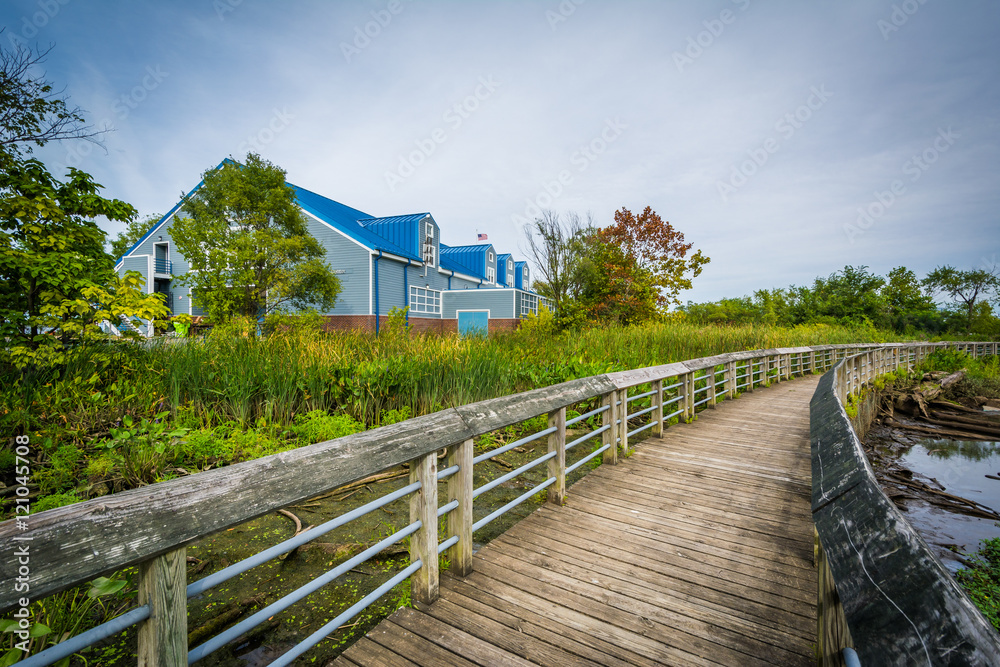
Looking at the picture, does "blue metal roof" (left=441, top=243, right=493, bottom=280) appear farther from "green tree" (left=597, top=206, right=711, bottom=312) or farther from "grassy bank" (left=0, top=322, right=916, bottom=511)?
"grassy bank" (left=0, top=322, right=916, bottom=511)

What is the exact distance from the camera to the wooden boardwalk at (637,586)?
6.75ft

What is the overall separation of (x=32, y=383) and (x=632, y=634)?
7368mm

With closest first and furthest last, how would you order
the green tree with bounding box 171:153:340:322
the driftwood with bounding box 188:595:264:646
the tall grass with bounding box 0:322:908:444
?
the driftwood with bounding box 188:595:264:646
the tall grass with bounding box 0:322:908:444
the green tree with bounding box 171:153:340:322

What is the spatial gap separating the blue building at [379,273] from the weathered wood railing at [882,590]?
52.2 ft

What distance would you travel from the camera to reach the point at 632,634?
2.18 m

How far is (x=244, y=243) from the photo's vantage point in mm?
15203

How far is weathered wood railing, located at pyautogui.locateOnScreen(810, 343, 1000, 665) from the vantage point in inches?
24.5

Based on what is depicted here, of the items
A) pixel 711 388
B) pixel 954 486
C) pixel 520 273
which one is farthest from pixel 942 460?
pixel 520 273

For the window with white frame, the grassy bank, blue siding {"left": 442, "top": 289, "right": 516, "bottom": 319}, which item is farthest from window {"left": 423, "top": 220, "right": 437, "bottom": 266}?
the grassy bank

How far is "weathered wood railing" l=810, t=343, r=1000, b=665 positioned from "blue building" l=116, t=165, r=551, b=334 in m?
15.9

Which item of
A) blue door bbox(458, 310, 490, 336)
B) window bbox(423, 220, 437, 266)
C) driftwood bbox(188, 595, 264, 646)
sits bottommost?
driftwood bbox(188, 595, 264, 646)

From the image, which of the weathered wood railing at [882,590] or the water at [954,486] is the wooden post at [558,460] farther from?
the water at [954,486]

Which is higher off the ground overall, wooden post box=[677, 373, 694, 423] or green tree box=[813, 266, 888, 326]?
green tree box=[813, 266, 888, 326]

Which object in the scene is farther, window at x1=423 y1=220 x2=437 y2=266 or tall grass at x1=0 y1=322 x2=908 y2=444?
window at x1=423 y1=220 x2=437 y2=266
